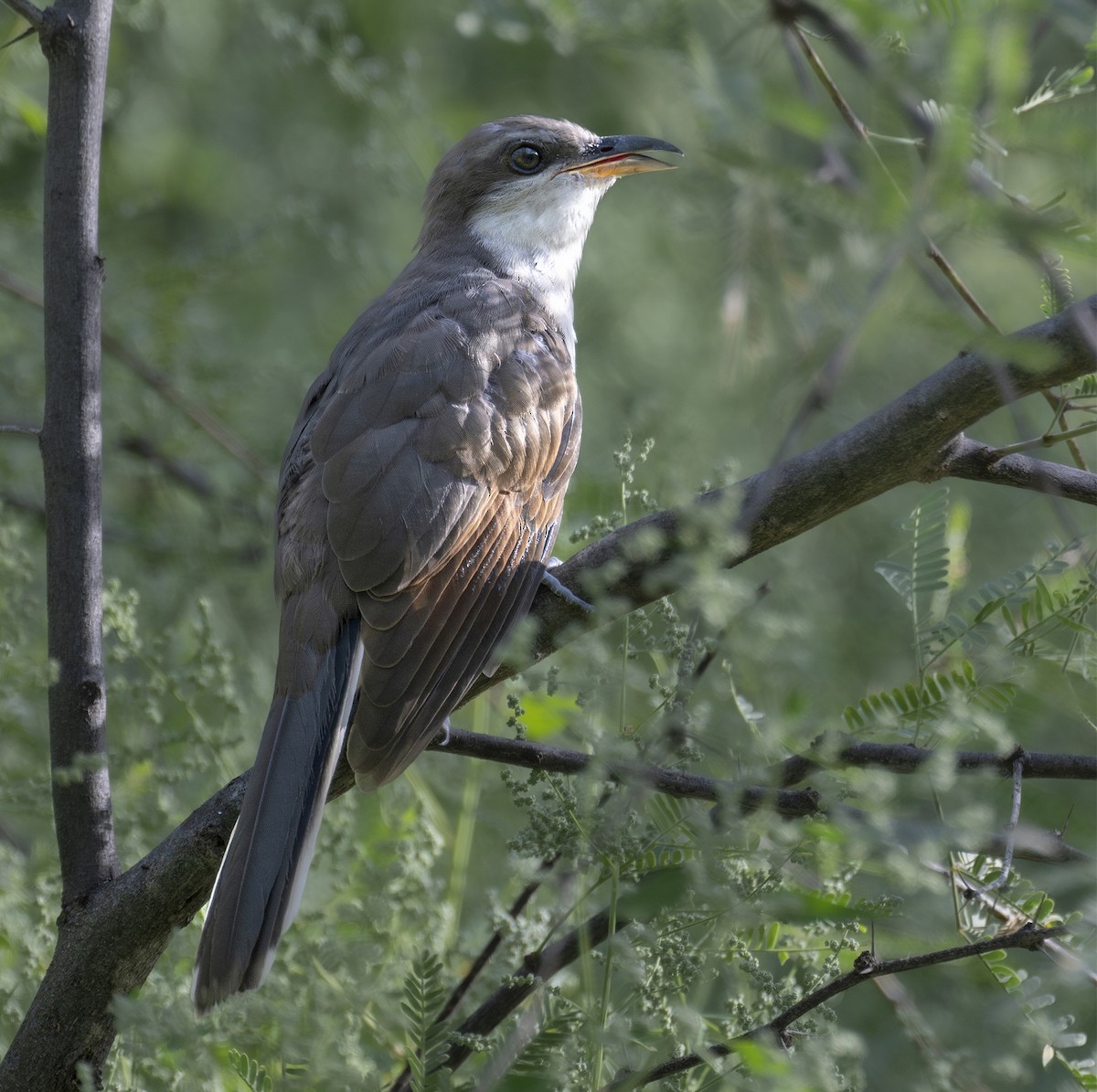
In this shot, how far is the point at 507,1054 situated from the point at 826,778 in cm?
62

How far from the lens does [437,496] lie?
311 cm

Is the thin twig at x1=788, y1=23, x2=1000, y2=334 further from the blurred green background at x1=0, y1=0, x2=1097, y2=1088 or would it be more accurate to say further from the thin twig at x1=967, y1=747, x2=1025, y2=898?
the thin twig at x1=967, y1=747, x2=1025, y2=898

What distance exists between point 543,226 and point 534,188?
147 mm

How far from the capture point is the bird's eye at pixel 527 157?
4.56 meters

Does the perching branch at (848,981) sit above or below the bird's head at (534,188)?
below

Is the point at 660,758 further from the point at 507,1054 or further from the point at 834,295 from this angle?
the point at 834,295

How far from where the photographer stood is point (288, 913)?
2.37m

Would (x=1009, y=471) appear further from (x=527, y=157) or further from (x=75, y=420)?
(x=527, y=157)

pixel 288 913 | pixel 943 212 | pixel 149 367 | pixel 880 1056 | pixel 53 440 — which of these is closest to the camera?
pixel 943 212

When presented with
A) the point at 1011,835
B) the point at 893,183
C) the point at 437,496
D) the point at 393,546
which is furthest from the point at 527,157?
the point at 1011,835

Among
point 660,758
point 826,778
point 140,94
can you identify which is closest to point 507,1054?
point 660,758

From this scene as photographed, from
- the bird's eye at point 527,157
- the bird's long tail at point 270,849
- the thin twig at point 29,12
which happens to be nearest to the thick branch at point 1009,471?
the bird's long tail at point 270,849

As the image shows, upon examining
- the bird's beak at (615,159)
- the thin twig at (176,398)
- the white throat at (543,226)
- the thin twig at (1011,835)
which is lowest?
the thin twig at (1011,835)

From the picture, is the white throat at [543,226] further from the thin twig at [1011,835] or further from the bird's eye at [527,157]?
the thin twig at [1011,835]
